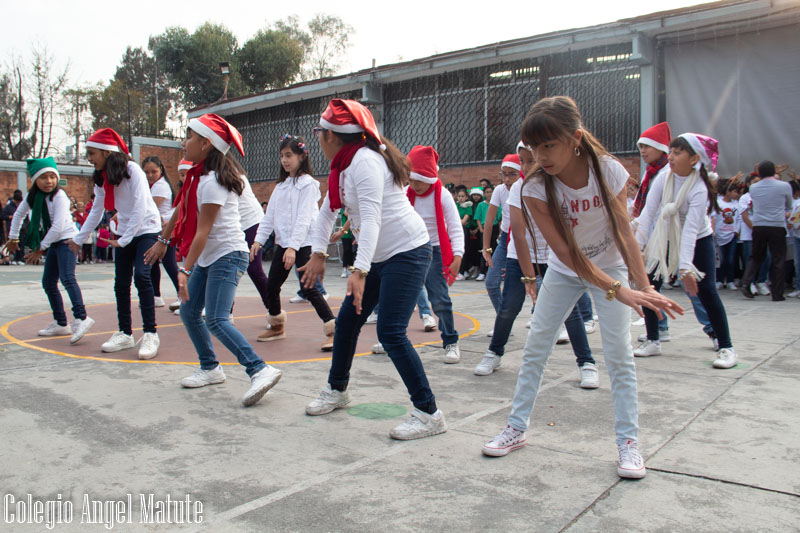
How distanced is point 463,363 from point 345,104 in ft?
8.68

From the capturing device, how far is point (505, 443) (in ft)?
10.8

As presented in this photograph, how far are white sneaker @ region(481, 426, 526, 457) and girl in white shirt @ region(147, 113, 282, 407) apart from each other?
1.58 meters

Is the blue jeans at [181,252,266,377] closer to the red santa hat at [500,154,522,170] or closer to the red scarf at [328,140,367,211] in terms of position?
the red scarf at [328,140,367,211]

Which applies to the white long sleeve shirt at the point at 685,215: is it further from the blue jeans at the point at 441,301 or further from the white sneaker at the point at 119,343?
the white sneaker at the point at 119,343

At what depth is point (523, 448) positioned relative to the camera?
3.38 metres

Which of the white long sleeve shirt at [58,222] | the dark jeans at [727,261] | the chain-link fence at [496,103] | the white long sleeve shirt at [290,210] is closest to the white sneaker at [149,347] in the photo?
the white long sleeve shirt at [290,210]

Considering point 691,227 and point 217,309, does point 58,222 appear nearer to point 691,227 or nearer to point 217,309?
point 217,309

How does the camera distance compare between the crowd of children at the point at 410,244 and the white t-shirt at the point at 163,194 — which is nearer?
the crowd of children at the point at 410,244

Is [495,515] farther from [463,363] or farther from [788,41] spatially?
[788,41]

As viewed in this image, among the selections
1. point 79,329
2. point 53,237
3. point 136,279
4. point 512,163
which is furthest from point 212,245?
point 512,163

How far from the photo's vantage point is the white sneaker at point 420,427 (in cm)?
353

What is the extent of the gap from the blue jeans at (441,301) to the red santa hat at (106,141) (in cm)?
297

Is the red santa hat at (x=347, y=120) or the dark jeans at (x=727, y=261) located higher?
the red santa hat at (x=347, y=120)

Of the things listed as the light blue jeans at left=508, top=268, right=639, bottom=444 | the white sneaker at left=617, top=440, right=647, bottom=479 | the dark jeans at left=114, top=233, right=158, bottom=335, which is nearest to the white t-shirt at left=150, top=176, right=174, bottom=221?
the dark jeans at left=114, top=233, right=158, bottom=335
